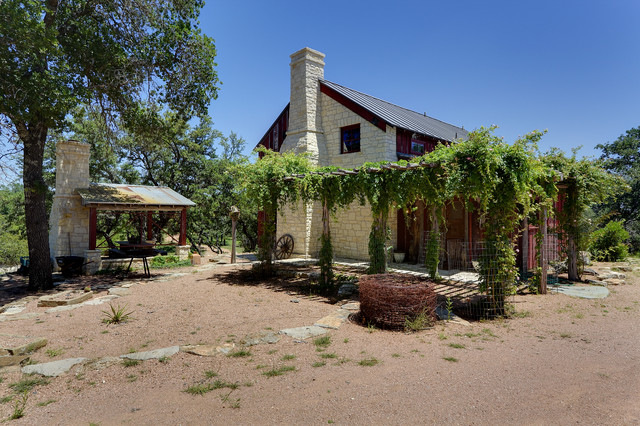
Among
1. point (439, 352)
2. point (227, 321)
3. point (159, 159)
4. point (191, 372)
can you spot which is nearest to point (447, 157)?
point (439, 352)

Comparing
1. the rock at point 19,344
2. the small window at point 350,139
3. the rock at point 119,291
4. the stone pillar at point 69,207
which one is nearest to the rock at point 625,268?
the small window at point 350,139

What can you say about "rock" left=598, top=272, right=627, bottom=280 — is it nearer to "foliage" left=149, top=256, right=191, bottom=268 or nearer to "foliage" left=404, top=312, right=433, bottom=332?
"foliage" left=404, top=312, right=433, bottom=332

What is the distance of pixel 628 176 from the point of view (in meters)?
20.5

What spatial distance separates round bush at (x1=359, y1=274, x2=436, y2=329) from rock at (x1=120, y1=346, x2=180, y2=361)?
3.13m

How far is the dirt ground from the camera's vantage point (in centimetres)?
334

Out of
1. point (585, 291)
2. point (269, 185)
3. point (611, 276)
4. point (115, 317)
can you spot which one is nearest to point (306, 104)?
point (269, 185)

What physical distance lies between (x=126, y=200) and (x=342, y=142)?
27.9 feet

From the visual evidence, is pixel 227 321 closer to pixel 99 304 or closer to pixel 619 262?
pixel 99 304

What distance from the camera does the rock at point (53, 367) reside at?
168 inches

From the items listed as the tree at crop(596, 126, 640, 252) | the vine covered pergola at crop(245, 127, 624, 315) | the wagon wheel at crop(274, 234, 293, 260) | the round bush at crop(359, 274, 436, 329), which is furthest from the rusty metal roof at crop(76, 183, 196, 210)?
the tree at crop(596, 126, 640, 252)

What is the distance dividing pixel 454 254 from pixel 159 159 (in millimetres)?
16843

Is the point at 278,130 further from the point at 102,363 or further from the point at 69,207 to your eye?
the point at 102,363

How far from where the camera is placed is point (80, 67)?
9.77 metres

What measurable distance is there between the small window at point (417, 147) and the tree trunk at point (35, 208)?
12.1 m
